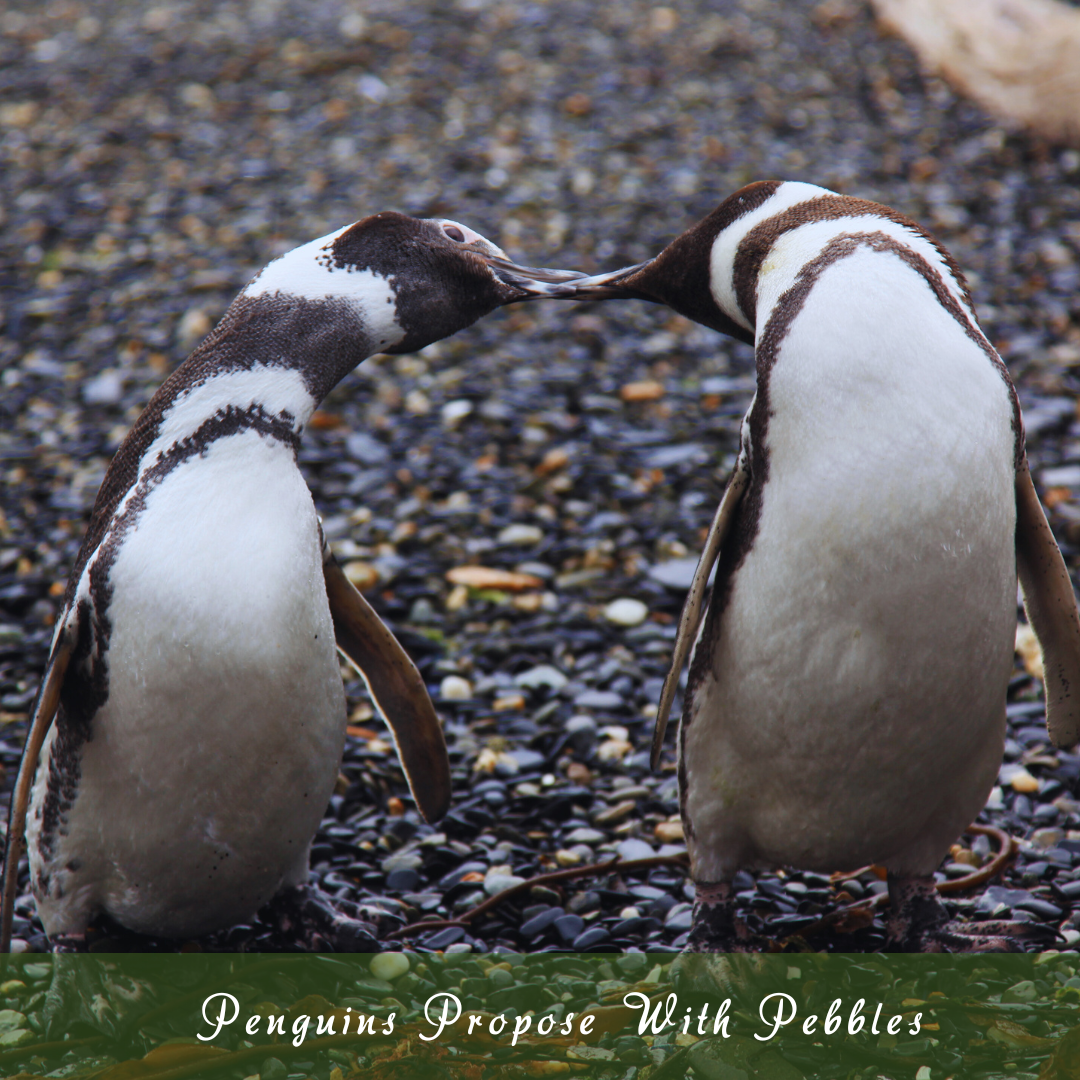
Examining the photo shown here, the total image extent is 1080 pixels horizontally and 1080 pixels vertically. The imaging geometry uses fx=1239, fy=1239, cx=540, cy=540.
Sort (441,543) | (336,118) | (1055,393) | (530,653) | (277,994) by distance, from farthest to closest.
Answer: (336,118) < (1055,393) < (441,543) < (530,653) < (277,994)

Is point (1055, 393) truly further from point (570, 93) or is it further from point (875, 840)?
point (570, 93)

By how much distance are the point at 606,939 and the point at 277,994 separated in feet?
2.28

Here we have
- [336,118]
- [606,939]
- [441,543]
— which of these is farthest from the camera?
[336,118]

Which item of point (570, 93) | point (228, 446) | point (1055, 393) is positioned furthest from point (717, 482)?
point (570, 93)

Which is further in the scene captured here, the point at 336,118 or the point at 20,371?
the point at 336,118

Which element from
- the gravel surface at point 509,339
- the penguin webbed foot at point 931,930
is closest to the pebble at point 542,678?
the gravel surface at point 509,339

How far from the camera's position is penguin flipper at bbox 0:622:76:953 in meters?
2.20

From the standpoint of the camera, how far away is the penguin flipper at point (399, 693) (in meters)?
2.69

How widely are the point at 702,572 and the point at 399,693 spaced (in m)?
0.84

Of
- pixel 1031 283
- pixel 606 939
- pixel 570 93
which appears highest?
pixel 570 93

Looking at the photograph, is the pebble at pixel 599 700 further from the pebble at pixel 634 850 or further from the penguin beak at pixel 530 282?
the penguin beak at pixel 530 282

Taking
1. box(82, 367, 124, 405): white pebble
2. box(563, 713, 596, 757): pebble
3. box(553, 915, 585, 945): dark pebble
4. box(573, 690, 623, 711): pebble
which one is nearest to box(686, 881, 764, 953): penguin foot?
box(553, 915, 585, 945): dark pebble

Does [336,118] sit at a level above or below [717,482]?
above

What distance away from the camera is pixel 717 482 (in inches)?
182
